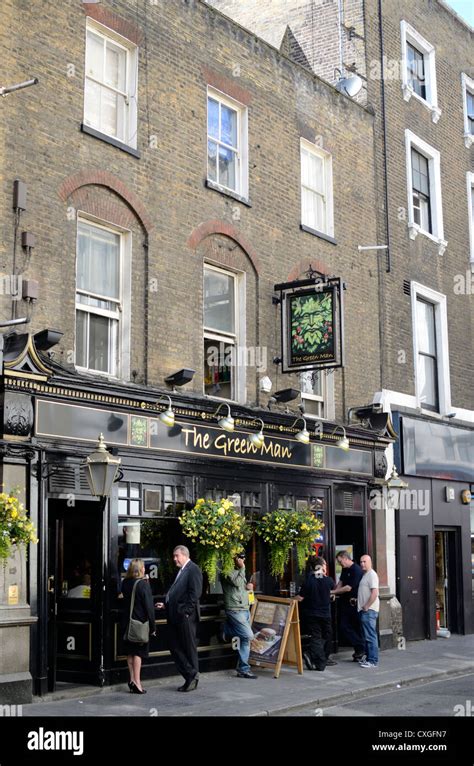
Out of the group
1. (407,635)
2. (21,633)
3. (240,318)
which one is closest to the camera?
(21,633)

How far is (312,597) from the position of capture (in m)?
14.8

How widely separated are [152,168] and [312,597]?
6.88 metres

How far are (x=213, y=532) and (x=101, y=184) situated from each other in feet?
16.6

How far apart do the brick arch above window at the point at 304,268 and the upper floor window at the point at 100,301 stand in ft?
13.2

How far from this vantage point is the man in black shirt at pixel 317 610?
1464cm

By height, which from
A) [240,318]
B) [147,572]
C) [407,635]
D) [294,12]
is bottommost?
[407,635]

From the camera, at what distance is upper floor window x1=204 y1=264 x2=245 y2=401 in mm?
15250

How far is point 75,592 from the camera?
1294 centimetres

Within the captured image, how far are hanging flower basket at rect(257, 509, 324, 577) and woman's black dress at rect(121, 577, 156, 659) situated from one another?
3322mm

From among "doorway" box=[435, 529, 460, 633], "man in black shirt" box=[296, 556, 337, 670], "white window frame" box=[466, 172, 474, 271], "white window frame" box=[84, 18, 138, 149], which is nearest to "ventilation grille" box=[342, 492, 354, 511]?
"man in black shirt" box=[296, 556, 337, 670]

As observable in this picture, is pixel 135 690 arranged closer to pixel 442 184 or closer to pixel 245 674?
pixel 245 674

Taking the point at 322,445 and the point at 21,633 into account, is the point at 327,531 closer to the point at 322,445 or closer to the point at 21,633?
the point at 322,445

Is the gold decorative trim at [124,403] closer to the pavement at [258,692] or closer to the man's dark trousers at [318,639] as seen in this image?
the man's dark trousers at [318,639]

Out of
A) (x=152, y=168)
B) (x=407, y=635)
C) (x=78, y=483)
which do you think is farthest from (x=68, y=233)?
(x=407, y=635)
